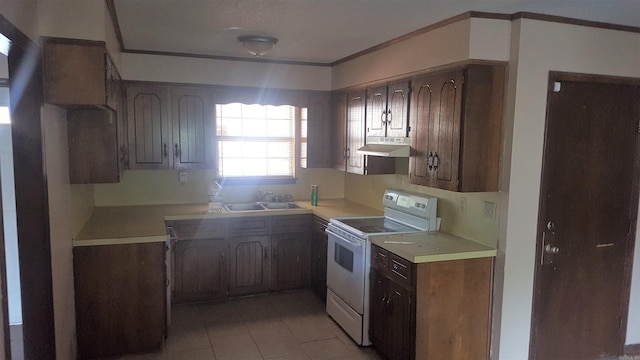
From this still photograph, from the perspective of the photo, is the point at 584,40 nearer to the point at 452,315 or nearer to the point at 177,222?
the point at 452,315

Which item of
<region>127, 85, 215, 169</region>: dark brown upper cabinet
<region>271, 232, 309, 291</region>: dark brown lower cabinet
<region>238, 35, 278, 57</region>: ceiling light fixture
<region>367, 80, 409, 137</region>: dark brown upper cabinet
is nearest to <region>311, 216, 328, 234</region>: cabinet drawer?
<region>271, 232, 309, 291</region>: dark brown lower cabinet

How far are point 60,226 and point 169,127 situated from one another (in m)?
1.78

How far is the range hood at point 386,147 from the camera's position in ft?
10.9

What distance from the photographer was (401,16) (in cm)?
284

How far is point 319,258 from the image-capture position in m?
4.31

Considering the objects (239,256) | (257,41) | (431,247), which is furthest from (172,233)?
(431,247)

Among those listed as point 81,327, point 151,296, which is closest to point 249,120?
point 151,296

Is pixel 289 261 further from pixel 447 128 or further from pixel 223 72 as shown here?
pixel 447 128

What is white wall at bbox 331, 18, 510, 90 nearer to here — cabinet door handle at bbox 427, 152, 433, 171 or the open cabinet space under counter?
cabinet door handle at bbox 427, 152, 433, 171

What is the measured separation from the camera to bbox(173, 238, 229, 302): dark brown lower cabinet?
13.5 feet

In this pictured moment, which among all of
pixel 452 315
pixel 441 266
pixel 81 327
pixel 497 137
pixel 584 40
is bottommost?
pixel 81 327

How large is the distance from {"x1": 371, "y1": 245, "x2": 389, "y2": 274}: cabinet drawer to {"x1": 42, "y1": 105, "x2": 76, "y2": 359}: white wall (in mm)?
1993

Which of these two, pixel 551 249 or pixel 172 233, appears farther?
pixel 172 233

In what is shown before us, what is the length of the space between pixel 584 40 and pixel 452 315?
1930 millimetres
